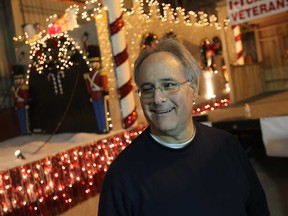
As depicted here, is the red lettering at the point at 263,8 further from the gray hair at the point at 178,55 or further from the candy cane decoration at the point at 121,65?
the gray hair at the point at 178,55

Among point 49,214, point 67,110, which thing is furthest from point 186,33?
point 49,214

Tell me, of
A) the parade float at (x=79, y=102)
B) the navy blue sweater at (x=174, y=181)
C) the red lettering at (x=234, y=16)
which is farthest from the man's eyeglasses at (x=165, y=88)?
the red lettering at (x=234, y=16)

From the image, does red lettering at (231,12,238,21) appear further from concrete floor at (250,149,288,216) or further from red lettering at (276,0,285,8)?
concrete floor at (250,149,288,216)

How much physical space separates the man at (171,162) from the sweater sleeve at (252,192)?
5cm

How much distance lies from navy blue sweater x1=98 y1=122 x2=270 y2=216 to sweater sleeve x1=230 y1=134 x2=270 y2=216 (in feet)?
→ 0.23

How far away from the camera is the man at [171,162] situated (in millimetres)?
1356

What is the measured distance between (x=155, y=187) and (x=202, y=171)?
0.76 feet

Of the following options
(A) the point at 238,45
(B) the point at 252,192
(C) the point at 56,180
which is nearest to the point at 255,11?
(A) the point at 238,45

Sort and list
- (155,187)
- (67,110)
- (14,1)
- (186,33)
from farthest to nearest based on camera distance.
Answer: (186,33), (14,1), (67,110), (155,187)

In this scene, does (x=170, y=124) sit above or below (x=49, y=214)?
above

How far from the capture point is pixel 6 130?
19.8 feet

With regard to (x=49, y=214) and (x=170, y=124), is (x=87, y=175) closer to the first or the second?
(x=49, y=214)

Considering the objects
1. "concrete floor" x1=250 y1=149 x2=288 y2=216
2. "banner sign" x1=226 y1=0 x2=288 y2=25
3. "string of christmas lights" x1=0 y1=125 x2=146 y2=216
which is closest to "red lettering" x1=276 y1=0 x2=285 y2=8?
"banner sign" x1=226 y1=0 x2=288 y2=25

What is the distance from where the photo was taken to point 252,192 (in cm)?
168
